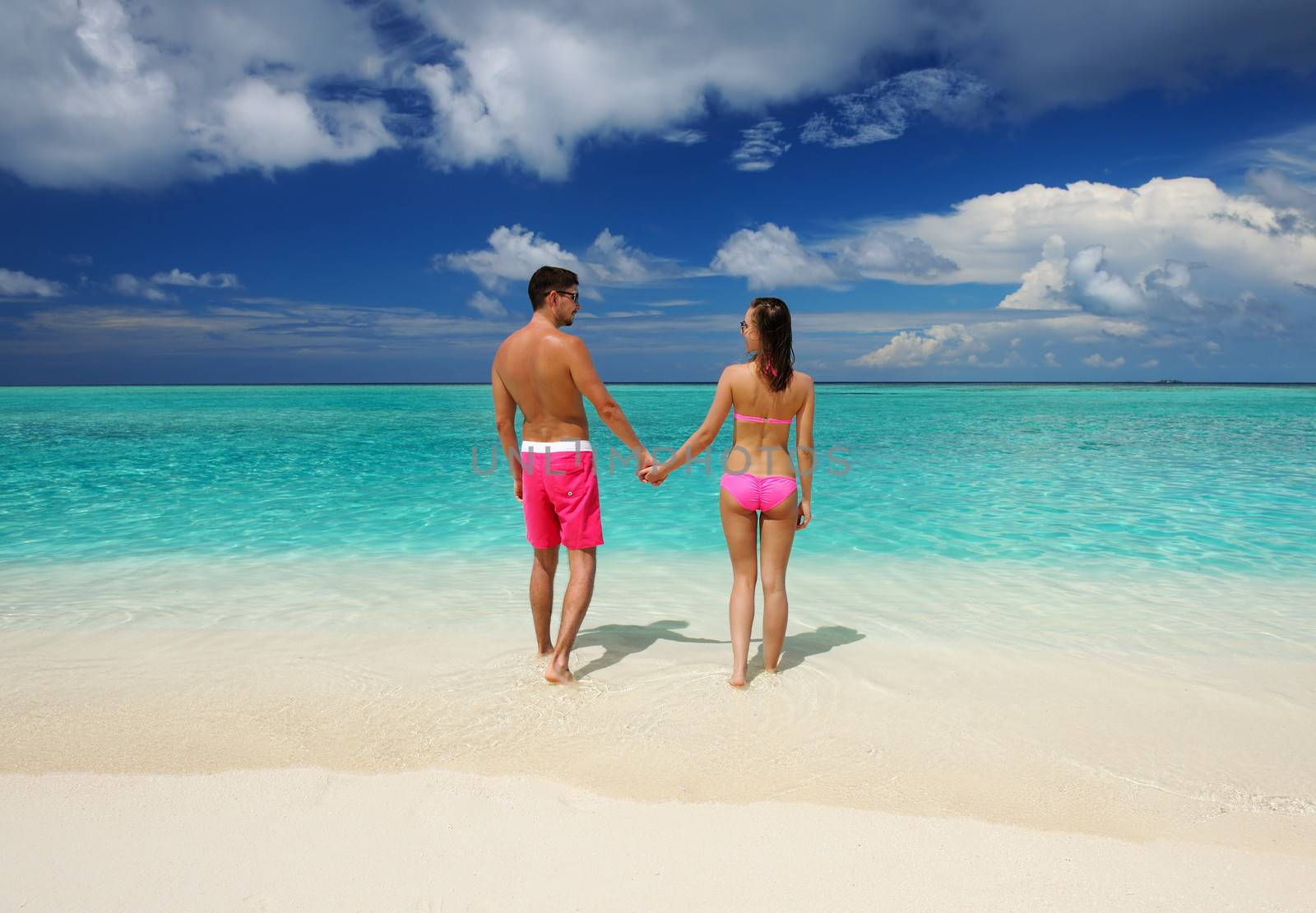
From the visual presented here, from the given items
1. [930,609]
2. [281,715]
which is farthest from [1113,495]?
[281,715]

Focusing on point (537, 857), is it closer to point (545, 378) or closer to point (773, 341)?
point (545, 378)

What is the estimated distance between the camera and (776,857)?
2.71 metres

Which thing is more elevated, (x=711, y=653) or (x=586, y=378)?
(x=586, y=378)

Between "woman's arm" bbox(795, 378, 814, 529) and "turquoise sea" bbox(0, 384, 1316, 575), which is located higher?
"woman's arm" bbox(795, 378, 814, 529)

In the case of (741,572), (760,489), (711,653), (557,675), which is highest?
(760,489)

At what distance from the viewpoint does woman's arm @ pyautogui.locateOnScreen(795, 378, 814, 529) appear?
13.5 feet

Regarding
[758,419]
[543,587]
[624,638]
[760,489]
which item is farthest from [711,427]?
[624,638]

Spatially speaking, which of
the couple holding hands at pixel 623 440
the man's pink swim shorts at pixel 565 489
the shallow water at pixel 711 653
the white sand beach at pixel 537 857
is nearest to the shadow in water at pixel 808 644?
the shallow water at pixel 711 653

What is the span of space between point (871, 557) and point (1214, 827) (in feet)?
17.0

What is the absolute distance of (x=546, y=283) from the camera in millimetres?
4152

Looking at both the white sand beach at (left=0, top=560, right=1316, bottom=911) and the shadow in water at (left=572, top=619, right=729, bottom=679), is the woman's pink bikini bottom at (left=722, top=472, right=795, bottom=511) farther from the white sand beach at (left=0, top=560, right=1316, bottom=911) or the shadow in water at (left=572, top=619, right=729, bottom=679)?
the shadow in water at (left=572, top=619, right=729, bottom=679)

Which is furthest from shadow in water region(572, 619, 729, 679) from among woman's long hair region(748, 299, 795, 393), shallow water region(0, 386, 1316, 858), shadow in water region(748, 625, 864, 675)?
woman's long hair region(748, 299, 795, 393)

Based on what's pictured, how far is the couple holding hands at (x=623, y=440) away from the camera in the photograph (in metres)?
4.03

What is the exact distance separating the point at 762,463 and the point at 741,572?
0.65 metres
